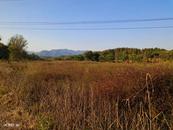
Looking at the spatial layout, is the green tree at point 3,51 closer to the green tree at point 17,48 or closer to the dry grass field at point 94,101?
the green tree at point 17,48

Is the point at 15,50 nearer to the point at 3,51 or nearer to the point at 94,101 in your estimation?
the point at 3,51

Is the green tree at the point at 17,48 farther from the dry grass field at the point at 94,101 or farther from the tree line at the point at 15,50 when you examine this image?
the dry grass field at the point at 94,101

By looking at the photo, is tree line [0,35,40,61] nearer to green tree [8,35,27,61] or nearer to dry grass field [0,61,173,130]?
green tree [8,35,27,61]

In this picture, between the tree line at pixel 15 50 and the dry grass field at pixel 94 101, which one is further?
the tree line at pixel 15 50

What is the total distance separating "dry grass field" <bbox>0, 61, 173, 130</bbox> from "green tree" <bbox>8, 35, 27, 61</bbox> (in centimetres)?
5256

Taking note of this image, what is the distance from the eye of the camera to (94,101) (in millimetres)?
9492

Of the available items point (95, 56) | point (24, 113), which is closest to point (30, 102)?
point (24, 113)

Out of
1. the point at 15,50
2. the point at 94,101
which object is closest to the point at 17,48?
the point at 15,50

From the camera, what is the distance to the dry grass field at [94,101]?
319 inches

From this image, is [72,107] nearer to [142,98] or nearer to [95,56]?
[142,98]

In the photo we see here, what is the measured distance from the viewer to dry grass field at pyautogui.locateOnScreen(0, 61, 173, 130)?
8109 millimetres

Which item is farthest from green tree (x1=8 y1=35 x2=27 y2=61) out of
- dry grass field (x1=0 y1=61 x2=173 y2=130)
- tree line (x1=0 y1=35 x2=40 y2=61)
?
dry grass field (x1=0 y1=61 x2=173 y2=130)

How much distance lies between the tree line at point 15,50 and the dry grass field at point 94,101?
173ft

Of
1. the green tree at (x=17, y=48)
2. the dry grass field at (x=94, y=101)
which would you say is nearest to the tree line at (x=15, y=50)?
the green tree at (x=17, y=48)
